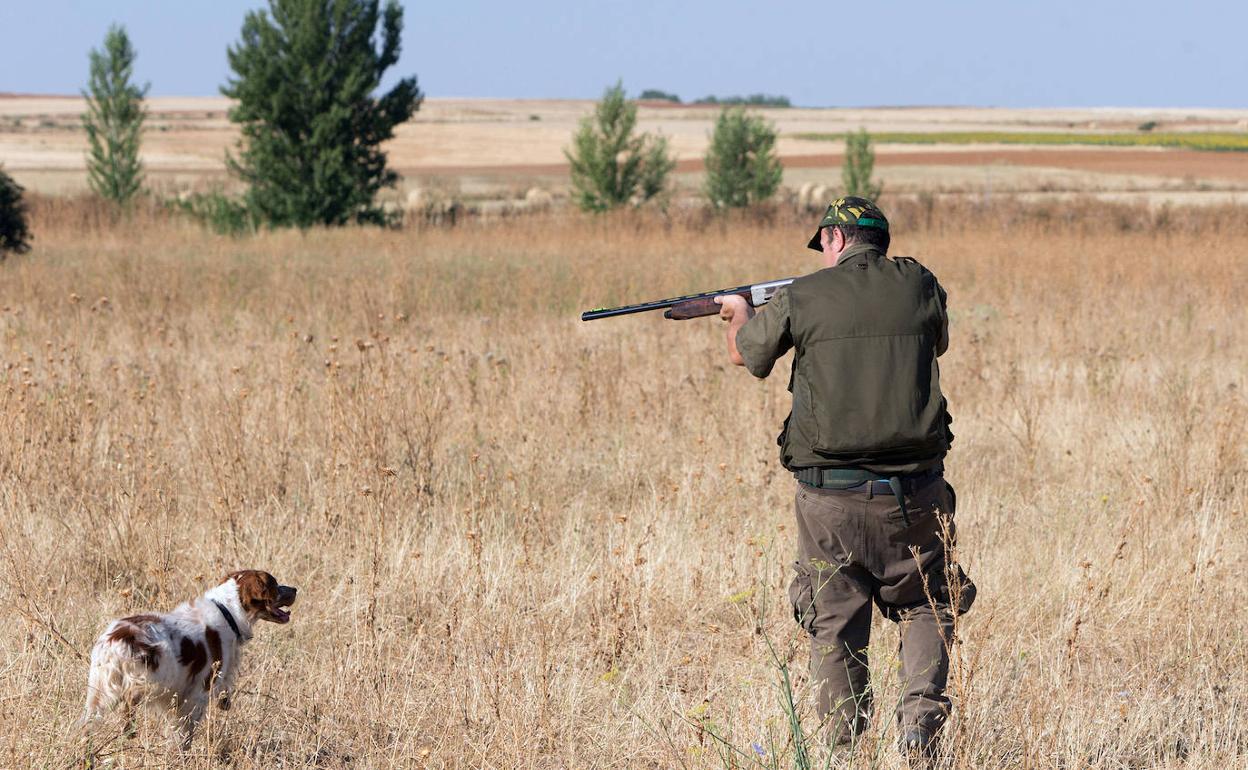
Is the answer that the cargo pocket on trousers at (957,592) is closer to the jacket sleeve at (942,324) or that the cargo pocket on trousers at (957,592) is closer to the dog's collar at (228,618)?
the jacket sleeve at (942,324)

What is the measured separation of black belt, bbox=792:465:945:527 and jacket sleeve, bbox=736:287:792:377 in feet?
1.21

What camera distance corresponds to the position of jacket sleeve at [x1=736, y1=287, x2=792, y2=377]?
3437 mm

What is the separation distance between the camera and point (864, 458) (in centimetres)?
335

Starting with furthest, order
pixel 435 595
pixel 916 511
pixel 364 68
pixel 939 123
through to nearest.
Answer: pixel 939 123, pixel 364 68, pixel 435 595, pixel 916 511

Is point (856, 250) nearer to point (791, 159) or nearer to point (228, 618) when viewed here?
point (228, 618)

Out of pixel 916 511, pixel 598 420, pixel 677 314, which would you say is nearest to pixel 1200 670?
pixel 916 511

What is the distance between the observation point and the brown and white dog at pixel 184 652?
3.24m

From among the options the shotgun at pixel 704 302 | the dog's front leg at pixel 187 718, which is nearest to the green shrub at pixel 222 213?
the shotgun at pixel 704 302

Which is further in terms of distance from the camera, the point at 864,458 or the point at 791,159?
the point at 791,159

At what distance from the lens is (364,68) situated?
23250 mm

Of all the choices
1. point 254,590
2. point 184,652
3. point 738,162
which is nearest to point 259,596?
point 254,590

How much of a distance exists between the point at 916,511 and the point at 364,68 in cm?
2197

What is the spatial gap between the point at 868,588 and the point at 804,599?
0.68 feet

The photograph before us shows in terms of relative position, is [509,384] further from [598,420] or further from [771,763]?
[771,763]
